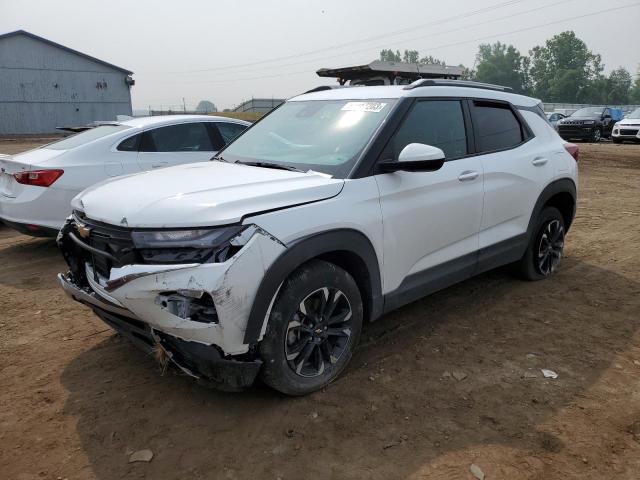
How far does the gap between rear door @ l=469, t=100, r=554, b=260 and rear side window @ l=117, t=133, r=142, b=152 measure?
4.02 metres

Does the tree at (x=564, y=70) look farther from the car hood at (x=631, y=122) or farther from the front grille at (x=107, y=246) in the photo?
the front grille at (x=107, y=246)

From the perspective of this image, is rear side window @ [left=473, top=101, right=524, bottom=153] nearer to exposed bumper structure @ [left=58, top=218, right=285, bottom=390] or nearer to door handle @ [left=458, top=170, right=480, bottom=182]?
door handle @ [left=458, top=170, right=480, bottom=182]

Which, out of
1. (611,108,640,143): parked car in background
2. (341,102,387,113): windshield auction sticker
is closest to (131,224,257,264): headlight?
(341,102,387,113): windshield auction sticker

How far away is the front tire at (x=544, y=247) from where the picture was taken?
4836 millimetres

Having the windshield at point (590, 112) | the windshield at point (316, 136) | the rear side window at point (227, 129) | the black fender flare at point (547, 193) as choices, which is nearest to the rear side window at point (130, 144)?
the rear side window at point (227, 129)

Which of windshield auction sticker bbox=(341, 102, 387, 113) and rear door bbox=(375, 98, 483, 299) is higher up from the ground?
windshield auction sticker bbox=(341, 102, 387, 113)

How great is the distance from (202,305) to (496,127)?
9.80 ft

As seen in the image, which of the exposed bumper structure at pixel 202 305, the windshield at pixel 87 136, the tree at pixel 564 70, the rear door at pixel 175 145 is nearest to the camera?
the exposed bumper structure at pixel 202 305

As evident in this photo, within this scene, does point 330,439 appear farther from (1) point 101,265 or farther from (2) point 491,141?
(2) point 491,141

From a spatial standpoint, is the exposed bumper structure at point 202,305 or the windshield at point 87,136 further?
the windshield at point 87,136

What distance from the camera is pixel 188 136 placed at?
21.8 ft

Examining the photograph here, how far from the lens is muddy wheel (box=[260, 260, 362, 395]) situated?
2.77 meters

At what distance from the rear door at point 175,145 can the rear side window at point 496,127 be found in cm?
329

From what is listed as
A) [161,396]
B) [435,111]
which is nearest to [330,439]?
[161,396]
